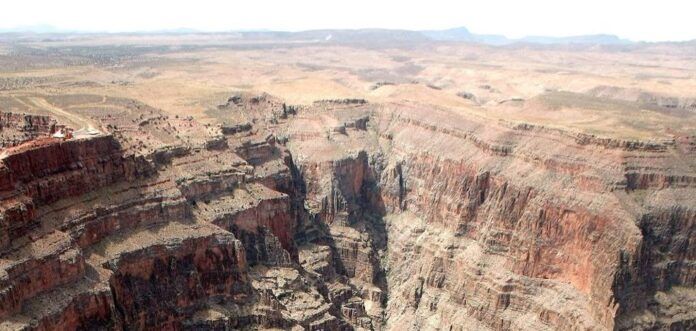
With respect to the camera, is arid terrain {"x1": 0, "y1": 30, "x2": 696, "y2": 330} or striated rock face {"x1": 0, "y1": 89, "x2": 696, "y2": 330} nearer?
striated rock face {"x1": 0, "y1": 89, "x2": 696, "y2": 330}

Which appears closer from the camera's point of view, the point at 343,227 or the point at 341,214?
the point at 343,227

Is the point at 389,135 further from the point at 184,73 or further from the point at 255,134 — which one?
the point at 184,73

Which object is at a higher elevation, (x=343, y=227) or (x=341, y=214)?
(x=341, y=214)

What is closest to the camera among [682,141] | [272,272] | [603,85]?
[272,272]

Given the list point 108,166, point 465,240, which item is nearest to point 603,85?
point 465,240
